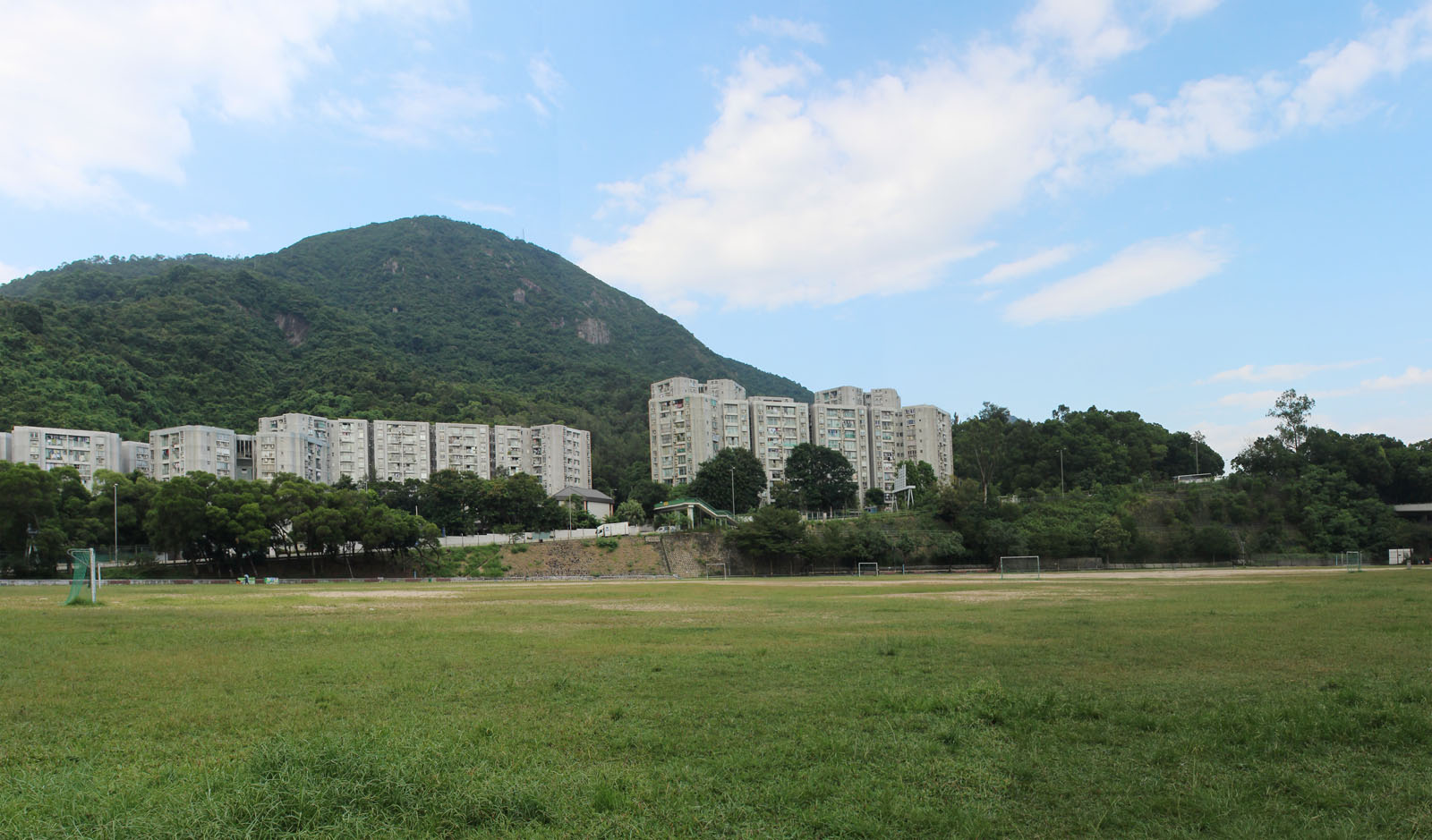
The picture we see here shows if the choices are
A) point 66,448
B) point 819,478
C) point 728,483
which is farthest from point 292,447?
point 819,478

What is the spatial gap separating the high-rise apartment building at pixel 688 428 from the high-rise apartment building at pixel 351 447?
4768cm

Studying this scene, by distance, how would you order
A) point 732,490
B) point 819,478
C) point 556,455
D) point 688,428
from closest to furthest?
1. point 732,490
2. point 819,478
3. point 688,428
4. point 556,455

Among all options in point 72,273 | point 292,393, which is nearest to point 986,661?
point 292,393

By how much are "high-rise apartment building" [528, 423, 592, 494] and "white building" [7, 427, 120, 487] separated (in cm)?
6066

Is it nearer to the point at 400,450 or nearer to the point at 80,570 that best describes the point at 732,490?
the point at 400,450

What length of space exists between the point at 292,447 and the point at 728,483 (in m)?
63.4

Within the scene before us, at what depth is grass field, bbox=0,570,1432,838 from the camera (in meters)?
5.86

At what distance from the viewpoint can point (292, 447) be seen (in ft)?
413

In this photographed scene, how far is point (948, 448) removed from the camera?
566 feet

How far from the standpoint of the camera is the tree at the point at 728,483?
122 meters

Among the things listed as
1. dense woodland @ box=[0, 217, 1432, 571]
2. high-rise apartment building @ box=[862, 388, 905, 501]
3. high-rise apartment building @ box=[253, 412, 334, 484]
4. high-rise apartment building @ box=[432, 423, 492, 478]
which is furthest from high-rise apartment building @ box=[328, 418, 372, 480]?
high-rise apartment building @ box=[862, 388, 905, 501]

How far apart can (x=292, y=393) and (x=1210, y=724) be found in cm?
16562

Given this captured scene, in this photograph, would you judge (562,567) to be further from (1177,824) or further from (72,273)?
(72,273)

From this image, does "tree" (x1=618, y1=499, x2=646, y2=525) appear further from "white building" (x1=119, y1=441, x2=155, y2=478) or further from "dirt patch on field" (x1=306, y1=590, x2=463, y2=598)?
"dirt patch on field" (x1=306, y1=590, x2=463, y2=598)
